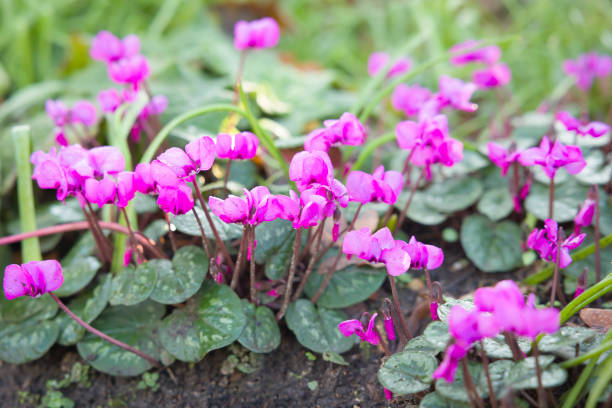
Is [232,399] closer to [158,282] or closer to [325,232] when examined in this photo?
[158,282]

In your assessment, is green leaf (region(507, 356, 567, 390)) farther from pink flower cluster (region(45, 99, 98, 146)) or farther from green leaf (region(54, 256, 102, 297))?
pink flower cluster (region(45, 99, 98, 146))

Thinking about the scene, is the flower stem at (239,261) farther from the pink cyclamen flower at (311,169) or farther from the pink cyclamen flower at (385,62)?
the pink cyclamen flower at (385,62)

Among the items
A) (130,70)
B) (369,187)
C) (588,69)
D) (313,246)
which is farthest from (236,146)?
(588,69)

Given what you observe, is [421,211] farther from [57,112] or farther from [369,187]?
[57,112]

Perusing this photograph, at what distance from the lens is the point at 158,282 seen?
1.30 metres

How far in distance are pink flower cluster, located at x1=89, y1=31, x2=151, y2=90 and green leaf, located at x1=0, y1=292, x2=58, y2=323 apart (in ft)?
2.13

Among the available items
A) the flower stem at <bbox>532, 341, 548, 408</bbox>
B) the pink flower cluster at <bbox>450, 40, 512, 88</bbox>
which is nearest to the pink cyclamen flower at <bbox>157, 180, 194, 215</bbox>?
the flower stem at <bbox>532, 341, 548, 408</bbox>

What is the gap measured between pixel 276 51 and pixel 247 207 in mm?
2635

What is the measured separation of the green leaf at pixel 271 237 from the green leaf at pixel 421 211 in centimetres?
37

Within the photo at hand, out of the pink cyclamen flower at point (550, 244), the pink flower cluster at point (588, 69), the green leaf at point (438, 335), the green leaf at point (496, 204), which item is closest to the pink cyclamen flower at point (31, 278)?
the green leaf at point (438, 335)

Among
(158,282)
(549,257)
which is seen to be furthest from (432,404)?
(158,282)

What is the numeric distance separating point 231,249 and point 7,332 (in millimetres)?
642

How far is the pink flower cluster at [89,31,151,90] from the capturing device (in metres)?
1.49

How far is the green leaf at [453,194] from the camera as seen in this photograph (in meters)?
1.60
